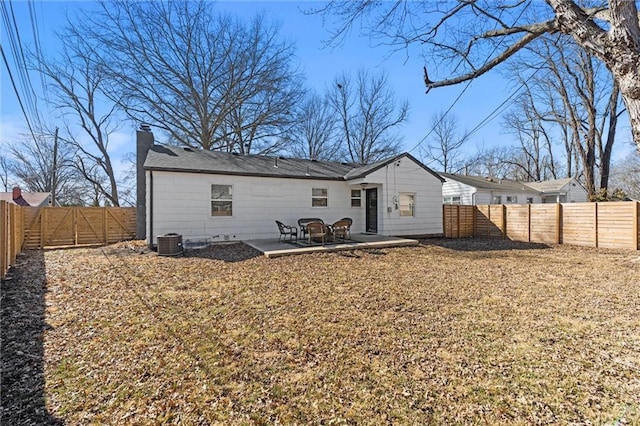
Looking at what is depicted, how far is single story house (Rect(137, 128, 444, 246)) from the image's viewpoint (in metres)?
10.3

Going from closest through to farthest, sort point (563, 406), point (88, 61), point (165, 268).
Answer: point (563, 406) → point (165, 268) → point (88, 61)

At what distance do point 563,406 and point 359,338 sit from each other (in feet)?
6.02

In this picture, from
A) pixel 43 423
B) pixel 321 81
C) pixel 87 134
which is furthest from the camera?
pixel 321 81

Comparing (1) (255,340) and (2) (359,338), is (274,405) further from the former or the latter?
(2) (359,338)

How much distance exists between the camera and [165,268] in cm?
729

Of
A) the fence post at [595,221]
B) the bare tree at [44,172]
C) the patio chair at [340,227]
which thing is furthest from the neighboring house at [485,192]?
the bare tree at [44,172]

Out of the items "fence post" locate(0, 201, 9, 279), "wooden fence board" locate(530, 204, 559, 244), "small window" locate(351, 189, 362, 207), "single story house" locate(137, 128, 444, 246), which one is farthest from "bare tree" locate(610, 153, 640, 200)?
"fence post" locate(0, 201, 9, 279)

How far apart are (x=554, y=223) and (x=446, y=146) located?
71.6 feet

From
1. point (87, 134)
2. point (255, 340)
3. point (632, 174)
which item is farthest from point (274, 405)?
point (632, 174)

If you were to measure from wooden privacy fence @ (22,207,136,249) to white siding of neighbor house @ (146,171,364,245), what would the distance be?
4292 mm

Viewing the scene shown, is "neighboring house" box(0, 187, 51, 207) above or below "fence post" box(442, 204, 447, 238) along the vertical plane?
above

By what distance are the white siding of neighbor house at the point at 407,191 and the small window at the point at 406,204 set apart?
0.54 ft

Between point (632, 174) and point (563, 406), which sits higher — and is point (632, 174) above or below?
above

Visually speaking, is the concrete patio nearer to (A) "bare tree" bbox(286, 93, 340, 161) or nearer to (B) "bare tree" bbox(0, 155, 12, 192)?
(A) "bare tree" bbox(286, 93, 340, 161)
